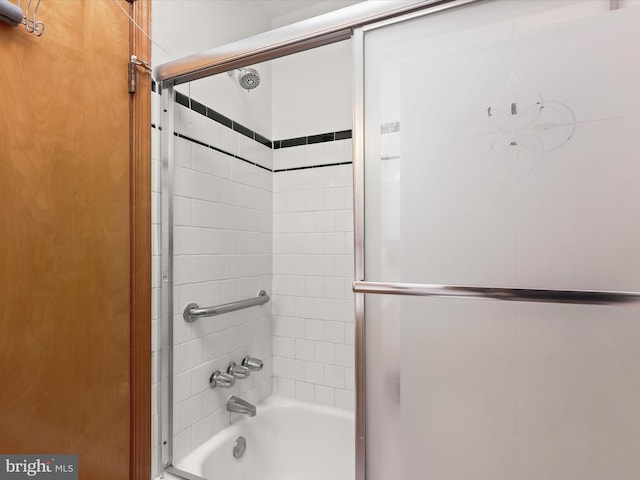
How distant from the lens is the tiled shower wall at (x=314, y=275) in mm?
1764

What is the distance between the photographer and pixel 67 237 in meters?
0.98

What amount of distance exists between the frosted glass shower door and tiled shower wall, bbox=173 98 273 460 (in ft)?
2.60

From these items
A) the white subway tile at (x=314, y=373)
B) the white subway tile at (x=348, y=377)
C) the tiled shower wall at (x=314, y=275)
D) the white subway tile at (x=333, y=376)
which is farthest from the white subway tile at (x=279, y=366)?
the white subway tile at (x=348, y=377)

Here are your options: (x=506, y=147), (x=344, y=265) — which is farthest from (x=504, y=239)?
(x=344, y=265)

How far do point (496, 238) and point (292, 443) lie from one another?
1511 mm

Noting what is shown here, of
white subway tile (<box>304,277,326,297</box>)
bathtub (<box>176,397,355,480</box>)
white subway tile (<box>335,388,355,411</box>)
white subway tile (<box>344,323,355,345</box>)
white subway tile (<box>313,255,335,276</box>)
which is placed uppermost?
white subway tile (<box>313,255,335,276</box>)

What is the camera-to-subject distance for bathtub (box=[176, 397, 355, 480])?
5.17ft

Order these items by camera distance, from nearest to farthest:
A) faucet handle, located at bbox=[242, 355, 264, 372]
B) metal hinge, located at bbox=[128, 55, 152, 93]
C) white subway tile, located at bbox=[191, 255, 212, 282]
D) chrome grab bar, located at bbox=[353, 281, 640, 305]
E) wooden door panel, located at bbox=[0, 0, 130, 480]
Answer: chrome grab bar, located at bbox=[353, 281, 640, 305] < wooden door panel, located at bbox=[0, 0, 130, 480] < metal hinge, located at bbox=[128, 55, 152, 93] < white subway tile, located at bbox=[191, 255, 212, 282] < faucet handle, located at bbox=[242, 355, 264, 372]

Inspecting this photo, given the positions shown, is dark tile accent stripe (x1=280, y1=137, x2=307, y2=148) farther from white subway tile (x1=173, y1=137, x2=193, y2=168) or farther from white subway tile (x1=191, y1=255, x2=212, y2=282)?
white subway tile (x1=191, y1=255, x2=212, y2=282)

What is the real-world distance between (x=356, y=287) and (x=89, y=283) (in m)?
0.79

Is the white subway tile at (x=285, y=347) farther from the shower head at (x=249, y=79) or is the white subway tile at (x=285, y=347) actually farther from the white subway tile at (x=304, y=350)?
the shower head at (x=249, y=79)

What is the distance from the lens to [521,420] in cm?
73

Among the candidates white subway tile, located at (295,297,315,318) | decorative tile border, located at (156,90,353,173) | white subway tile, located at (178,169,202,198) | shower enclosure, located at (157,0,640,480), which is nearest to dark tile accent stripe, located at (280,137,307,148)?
decorative tile border, located at (156,90,353,173)

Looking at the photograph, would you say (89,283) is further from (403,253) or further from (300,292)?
(300,292)
